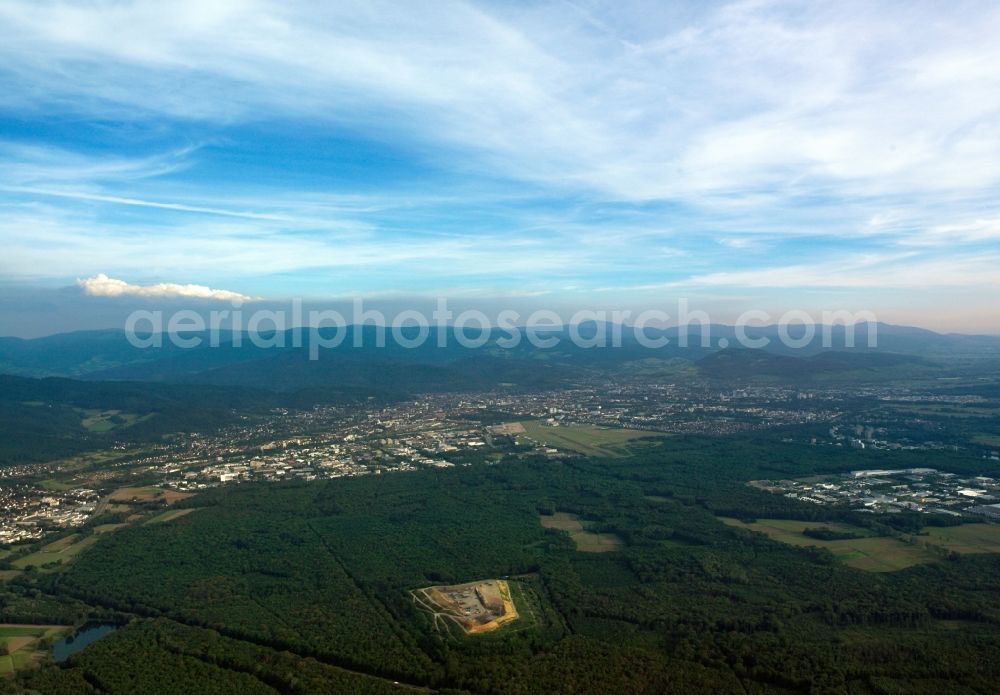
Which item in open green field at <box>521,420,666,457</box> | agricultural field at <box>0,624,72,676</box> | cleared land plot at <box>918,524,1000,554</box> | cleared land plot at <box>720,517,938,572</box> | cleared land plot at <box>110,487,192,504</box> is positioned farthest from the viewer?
open green field at <box>521,420,666,457</box>

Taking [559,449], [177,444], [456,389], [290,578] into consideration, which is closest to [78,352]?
[456,389]

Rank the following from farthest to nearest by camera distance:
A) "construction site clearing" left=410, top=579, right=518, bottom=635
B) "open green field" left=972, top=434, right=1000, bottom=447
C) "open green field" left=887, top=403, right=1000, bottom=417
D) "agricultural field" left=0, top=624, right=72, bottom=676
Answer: "open green field" left=887, top=403, right=1000, bottom=417, "open green field" left=972, top=434, right=1000, bottom=447, "construction site clearing" left=410, top=579, right=518, bottom=635, "agricultural field" left=0, top=624, right=72, bottom=676

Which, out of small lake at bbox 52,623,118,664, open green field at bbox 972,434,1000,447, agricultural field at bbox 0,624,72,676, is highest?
open green field at bbox 972,434,1000,447

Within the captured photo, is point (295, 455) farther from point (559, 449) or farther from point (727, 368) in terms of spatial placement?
point (727, 368)

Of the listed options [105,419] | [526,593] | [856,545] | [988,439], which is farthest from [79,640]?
[988,439]

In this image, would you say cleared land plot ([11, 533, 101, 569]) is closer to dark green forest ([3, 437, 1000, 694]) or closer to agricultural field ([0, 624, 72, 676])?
dark green forest ([3, 437, 1000, 694])

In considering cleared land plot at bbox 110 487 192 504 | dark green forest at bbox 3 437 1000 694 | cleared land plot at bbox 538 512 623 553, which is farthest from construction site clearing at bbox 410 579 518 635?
cleared land plot at bbox 110 487 192 504
